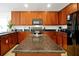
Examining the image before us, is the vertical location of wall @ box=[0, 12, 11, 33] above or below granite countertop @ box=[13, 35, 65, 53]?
above

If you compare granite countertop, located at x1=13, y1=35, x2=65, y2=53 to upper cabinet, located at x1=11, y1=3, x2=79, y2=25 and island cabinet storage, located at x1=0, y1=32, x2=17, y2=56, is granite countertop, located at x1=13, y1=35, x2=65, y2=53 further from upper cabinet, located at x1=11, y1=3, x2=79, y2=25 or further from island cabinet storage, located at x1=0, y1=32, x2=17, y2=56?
upper cabinet, located at x1=11, y1=3, x2=79, y2=25

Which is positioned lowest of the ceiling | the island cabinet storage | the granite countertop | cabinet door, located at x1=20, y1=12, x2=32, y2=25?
the island cabinet storage

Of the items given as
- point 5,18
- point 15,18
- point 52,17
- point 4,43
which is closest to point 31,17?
point 15,18

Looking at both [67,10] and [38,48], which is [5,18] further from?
[38,48]

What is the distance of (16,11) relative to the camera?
8711 mm

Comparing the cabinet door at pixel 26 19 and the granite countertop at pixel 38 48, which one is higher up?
the cabinet door at pixel 26 19

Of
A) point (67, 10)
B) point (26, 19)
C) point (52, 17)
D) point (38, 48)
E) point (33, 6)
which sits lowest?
point (38, 48)

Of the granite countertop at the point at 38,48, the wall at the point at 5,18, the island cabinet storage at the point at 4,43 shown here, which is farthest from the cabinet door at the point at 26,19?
the granite countertop at the point at 38,48

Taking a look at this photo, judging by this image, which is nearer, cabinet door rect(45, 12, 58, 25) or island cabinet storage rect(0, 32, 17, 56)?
island cabinet storage rect(0, 32, 17, 56)

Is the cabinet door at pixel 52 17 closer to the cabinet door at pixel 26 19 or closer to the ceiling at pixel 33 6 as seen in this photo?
the cabinet door at pixel 26 19

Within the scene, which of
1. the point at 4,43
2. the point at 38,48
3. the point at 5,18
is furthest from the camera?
the point at 5,18

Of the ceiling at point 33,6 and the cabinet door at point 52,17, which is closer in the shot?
the ceiling at point 33,6

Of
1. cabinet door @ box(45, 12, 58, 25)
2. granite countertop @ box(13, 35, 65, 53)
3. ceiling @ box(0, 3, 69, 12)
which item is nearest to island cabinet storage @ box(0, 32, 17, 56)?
ceiling @ box(0, 3, 69, 12)

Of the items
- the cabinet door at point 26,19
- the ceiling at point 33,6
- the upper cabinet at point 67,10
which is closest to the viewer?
the upper cabinet at point 67,10
